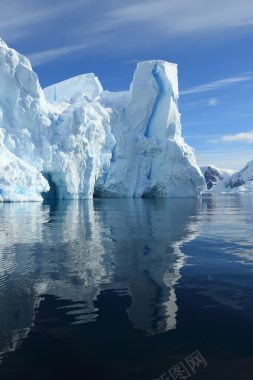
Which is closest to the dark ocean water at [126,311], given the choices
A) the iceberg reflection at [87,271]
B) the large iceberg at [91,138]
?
the iceberg reflection at [87,271]

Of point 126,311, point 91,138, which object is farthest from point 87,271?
point 91,138

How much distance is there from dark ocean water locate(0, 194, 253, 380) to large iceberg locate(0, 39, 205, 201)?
88.2 ft

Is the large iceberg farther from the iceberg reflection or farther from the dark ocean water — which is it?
the dark ocean water

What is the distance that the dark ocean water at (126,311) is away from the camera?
5.05 meters

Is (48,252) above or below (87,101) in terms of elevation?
below

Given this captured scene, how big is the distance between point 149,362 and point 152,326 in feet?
3.95

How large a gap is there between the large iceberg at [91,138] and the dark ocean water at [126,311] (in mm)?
26887

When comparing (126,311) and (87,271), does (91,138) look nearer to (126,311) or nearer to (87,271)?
(87,271)

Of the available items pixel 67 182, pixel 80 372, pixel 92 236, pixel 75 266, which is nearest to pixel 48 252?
pixel 75 266

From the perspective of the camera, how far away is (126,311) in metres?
6.98

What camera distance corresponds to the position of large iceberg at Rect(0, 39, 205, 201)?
41219 millimetres

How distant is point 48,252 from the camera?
1253cm

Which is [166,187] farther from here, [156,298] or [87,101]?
[156,298]

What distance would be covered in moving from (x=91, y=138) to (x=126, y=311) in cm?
4079
